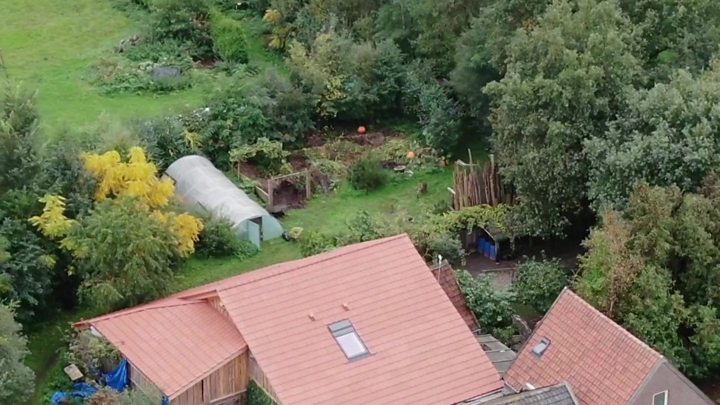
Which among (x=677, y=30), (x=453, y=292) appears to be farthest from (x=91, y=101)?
(x=677, y=30)

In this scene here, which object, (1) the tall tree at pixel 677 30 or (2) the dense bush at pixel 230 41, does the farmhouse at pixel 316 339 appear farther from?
(2) the dense bush at pixel 230 41

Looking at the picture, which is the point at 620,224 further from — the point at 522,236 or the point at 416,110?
the point at 416,110

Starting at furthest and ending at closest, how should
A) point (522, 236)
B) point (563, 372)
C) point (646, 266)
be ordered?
point (522, 236), point (646, 266), point (563, 372)

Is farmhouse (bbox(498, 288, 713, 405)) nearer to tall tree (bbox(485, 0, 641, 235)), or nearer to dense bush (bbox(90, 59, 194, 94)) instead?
tall tree (bbox(485, 0, 641, 235))

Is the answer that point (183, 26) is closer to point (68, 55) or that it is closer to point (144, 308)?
point (68, 55)

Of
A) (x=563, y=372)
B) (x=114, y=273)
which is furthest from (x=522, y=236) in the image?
(x=114, y=273)

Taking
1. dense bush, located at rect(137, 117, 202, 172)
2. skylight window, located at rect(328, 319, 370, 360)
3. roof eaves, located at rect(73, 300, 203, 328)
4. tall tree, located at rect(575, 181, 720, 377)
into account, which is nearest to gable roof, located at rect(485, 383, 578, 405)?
skylight window, located at rect(328, 319, 370, 360)
